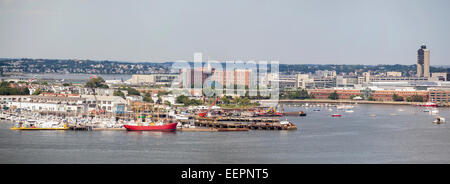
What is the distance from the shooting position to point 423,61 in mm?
45062

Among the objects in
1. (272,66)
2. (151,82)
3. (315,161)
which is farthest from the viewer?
(272,66)

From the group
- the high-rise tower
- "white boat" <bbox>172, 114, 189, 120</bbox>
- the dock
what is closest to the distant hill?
the high-rise tower

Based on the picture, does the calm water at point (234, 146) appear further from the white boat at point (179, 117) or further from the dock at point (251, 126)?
the white boat at point (179, 117)

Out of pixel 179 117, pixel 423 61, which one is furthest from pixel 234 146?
pixel 423 61

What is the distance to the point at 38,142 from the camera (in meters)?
12.1

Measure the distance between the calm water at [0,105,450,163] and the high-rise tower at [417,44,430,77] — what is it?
1186 inches

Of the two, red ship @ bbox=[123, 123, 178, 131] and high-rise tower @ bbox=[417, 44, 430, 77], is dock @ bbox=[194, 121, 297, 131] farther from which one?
high-rise tower @ bbox=[417, 44, 430, 77]

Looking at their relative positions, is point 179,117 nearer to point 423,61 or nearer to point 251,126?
point 251,126

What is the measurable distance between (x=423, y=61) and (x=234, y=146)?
35.6m

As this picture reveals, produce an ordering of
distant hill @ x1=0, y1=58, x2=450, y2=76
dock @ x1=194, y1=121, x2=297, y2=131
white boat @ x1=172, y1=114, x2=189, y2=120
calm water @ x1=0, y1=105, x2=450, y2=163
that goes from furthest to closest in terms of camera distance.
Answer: distant hill @ x1=0, y1=58, x2=450, y2=76, white boat @ x1=172, y1=114, x2=189, y2=120, dock @ x1=194, y1=121, x2=297, y2=131, calm water @ x1=0, y1=105, x2=450, y2=163

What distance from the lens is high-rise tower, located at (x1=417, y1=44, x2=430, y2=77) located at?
44412 millimetres
